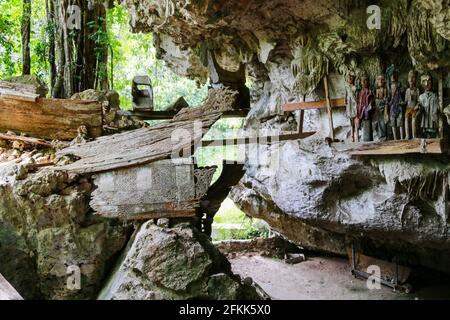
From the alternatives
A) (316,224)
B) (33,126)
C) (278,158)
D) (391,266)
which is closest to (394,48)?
(278,158)

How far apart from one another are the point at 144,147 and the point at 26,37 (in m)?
5.30

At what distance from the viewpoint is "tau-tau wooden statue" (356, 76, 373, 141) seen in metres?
6.58

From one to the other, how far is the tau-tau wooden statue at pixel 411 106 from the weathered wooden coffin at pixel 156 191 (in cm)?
351

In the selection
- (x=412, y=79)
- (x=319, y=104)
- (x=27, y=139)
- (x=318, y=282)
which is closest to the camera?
(x=27, y=139)

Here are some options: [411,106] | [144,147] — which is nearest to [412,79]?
[411,106]

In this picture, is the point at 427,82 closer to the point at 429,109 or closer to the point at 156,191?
the point at 429,109

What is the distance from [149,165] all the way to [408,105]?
4.14 meters

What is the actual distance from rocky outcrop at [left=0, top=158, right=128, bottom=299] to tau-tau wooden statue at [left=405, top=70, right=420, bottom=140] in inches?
172

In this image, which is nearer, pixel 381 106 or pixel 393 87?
pixel 393 87

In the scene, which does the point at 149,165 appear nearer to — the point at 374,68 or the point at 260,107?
the point at 374,68

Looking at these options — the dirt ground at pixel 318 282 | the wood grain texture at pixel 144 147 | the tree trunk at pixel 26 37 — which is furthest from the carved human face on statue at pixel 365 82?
the tree trunk at pixel 26 37

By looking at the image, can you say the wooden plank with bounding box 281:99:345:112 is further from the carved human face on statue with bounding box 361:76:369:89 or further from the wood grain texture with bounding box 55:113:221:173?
the wood grain texture with bounding box 55:113:221:173

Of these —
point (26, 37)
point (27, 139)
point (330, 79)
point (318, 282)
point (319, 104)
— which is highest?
point (26, 37)

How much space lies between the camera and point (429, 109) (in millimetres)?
5992
